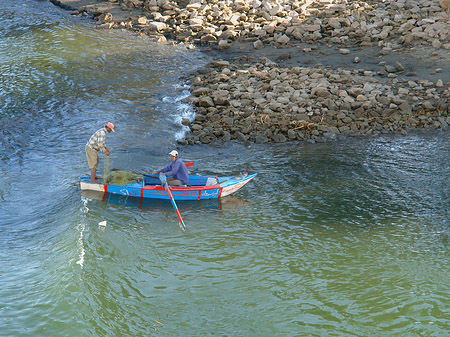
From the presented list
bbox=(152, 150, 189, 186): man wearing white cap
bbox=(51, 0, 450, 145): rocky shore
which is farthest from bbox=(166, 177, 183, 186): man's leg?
bbox=(51, 0, 450, 145): rocky shore

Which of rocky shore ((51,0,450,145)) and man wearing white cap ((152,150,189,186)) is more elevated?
rocky shore ((51,0,450,145))

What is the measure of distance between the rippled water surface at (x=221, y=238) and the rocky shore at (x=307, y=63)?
1.15 meters

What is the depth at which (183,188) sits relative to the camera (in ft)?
47.1

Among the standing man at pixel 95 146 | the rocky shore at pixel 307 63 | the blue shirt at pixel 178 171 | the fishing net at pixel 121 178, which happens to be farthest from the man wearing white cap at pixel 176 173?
the rocky shore at pixel 307 63

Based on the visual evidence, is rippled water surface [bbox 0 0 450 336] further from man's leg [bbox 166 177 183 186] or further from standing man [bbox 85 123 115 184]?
standing man [bbox 85 123 115 184]

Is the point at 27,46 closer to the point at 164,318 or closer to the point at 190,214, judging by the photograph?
the point at 190,214

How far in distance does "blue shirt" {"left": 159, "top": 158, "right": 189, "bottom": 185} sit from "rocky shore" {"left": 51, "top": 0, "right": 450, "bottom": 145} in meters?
3.88

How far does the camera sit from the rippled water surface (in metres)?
10.0

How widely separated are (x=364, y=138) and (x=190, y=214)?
814cm

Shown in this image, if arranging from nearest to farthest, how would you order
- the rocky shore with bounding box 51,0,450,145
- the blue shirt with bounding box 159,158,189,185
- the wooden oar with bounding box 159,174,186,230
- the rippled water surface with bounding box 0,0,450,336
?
the rippled water surface with bounding box 0,0,450,336, the wooden oar with bounding box 159,174,186,230, the blue shirt with bounding box 159,158,189,185, the rocky shore with bounding box 51,0,450,145

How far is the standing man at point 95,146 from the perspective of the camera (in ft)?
47.7

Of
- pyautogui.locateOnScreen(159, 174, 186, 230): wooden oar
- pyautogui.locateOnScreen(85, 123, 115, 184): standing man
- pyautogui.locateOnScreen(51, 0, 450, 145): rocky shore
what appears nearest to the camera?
pyautogui.locateOnScreen(159, 174, 186, 230): wooden oar

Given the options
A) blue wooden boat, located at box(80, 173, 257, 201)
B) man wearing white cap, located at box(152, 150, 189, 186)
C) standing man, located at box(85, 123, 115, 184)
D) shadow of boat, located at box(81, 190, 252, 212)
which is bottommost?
shadow of boat, located at box(81, 190, 252, 212)

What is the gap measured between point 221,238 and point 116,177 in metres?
4.11
